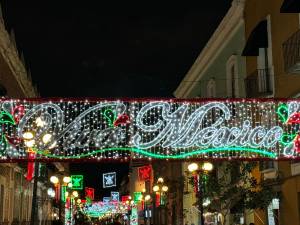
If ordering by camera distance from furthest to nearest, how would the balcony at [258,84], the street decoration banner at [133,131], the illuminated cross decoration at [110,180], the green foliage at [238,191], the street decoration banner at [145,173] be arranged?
the illuminated cross decoration at [110,180]
the street decoration banner at [145,173]
the balcony at [258,84]
the green foliage at [238,191]
the street decoration banner at [133,131]

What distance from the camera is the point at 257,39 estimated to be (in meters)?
22.7

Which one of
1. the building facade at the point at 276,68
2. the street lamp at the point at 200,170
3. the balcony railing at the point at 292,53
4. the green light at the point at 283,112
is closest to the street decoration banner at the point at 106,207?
the building facade at the point at 276,68

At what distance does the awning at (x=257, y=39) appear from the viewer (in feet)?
73.9

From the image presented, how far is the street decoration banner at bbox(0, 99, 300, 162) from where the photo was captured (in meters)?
16.3

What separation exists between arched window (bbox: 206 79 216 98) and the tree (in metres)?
10.3

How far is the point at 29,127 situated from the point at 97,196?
161m

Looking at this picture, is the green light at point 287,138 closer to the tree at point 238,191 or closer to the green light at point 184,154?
the green light at point 184,154

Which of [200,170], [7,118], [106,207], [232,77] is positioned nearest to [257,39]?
[200,170]

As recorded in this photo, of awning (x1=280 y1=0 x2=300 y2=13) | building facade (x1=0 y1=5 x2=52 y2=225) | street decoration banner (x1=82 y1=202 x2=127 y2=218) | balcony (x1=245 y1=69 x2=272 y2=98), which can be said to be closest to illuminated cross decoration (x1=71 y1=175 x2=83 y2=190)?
building facade (x1=0 y1=5 x2=52 y2=225)

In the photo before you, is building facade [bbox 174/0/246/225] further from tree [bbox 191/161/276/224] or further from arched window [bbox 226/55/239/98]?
tree [bbox 191/161/276/224]

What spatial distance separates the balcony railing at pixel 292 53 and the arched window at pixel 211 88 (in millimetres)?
13514

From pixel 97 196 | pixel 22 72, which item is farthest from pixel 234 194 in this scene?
pixel 97 196

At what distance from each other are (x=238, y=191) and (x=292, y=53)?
5826mm

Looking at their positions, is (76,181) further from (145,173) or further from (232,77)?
(232,77)
